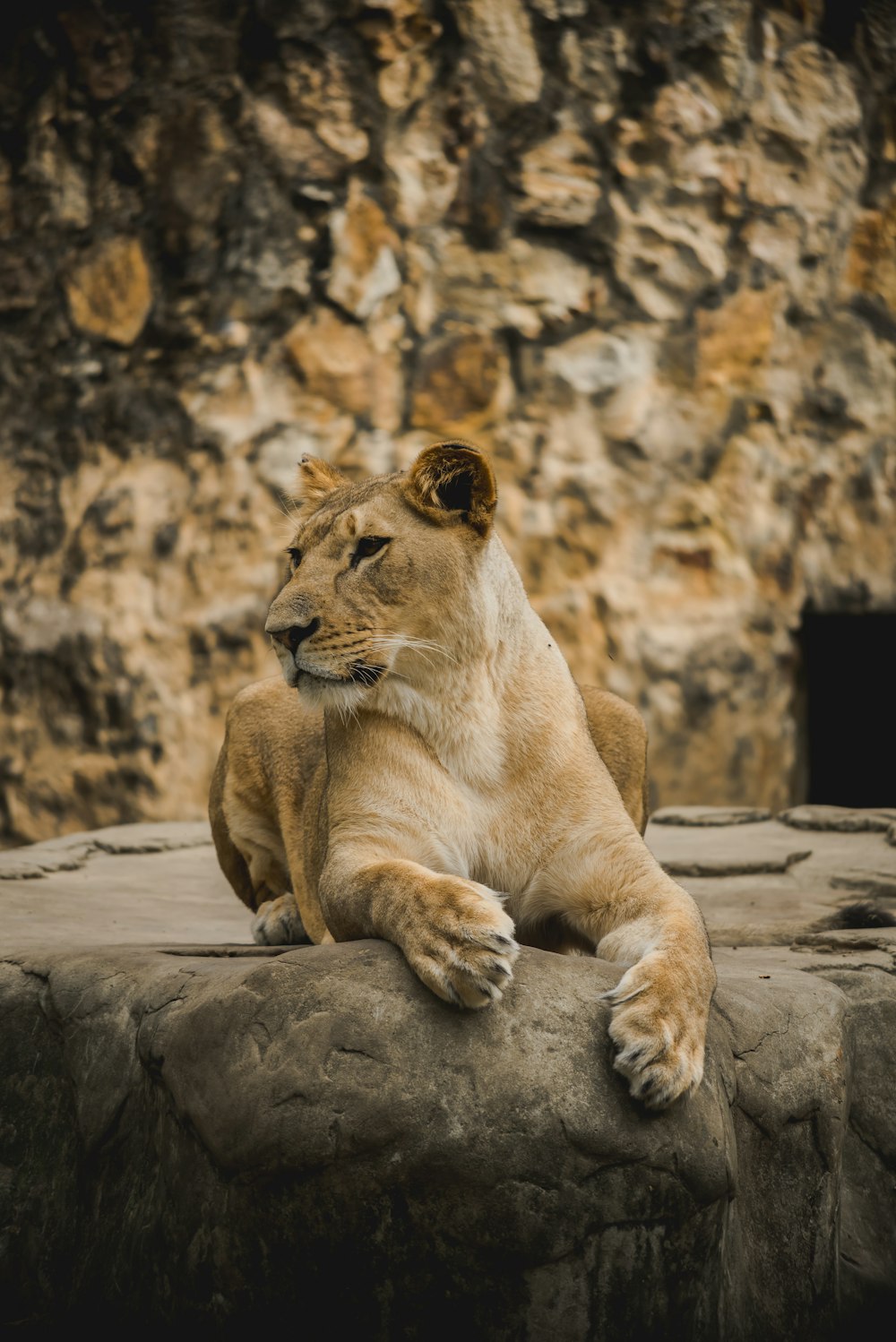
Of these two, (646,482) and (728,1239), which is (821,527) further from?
(728,1239)

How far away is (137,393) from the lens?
693cm

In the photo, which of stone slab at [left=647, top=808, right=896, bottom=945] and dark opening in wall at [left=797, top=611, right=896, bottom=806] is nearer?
stone slab at [left=647, top=808, right=896, bottom=945]

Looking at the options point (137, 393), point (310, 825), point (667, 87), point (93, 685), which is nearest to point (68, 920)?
point (310, 825)

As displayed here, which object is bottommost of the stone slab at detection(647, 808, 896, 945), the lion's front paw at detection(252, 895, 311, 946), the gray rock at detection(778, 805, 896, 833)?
the gray rock at detection(778, 805, 896, 833)

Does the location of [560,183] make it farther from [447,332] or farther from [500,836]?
[500,836]

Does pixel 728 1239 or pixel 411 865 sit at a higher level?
pixel 411 865

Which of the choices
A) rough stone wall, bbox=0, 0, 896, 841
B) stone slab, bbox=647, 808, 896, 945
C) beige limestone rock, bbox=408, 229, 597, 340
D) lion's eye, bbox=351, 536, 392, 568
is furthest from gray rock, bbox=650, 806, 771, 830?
lion's eye, bbox=351, 536, 392, 568

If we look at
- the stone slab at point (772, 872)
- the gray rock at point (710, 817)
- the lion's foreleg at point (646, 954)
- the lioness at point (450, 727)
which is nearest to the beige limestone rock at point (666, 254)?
the gray rock at point (710, 817)

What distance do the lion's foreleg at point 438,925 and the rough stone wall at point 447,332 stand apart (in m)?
4.21

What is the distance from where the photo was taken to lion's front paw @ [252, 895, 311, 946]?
3893 mm

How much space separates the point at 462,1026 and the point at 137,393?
5.13 meters

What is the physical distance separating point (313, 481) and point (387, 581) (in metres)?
0.74

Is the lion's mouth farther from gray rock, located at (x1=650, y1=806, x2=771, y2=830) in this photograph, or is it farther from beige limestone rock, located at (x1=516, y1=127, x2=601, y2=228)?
beige limestone rock, located at (x1=516, y1=127, x2=601, y2=228)

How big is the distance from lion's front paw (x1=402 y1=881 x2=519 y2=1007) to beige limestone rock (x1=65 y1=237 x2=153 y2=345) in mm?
5124
